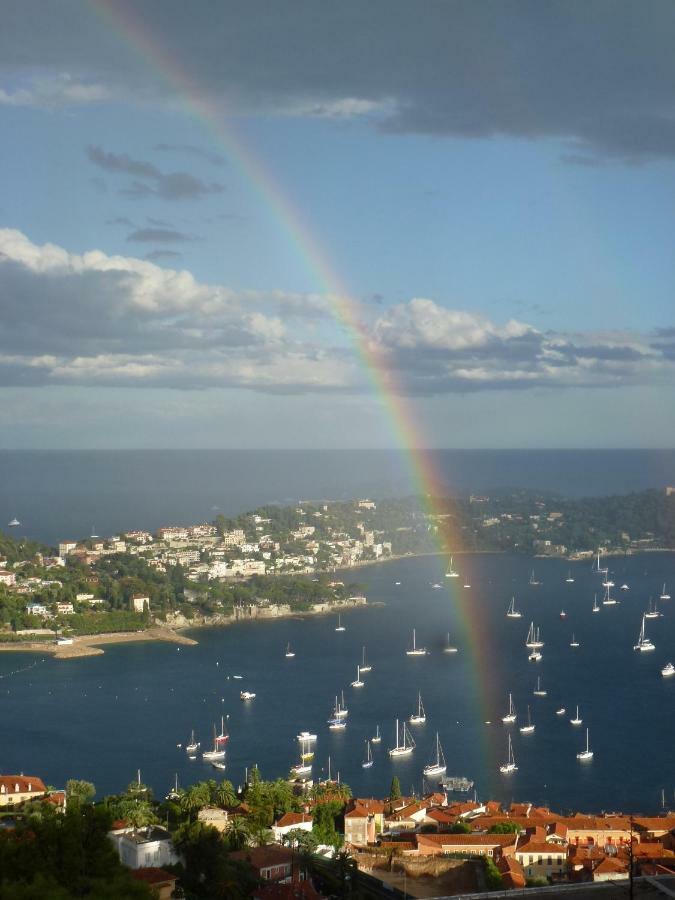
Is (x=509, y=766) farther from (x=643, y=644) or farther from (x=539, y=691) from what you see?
(x=643, y=644)

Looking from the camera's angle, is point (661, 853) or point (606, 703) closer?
point (661, 853)

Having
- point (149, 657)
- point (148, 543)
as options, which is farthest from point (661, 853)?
point (148, 543)

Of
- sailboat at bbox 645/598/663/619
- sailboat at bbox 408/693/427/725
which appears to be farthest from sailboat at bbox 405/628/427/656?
sailboat at bbox 645/598/663/619

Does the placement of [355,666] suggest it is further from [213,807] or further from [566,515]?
[566,515]

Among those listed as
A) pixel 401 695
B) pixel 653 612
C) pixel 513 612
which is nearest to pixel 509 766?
pixel 401 695

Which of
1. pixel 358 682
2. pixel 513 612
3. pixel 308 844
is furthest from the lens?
pixel 513 612

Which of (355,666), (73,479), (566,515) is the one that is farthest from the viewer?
(73,479)

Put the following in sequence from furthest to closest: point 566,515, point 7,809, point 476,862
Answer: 1. point 566,515
2. point 7,809
3. point 476,862

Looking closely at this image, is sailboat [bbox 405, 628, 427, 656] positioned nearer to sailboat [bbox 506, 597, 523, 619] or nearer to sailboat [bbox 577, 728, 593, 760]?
sailboat [bbox 506, 597, 523, 619]
